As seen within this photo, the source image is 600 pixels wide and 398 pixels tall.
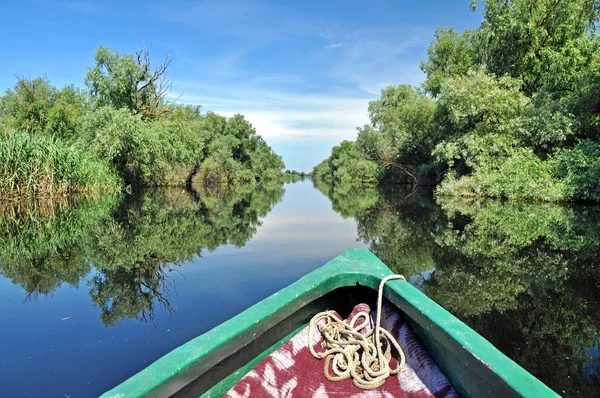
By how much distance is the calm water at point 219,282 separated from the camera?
3221 mm

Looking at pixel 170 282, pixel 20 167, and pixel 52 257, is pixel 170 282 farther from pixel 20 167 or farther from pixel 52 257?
pixel 20 167

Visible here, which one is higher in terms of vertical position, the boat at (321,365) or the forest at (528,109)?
the forest at (528,109)

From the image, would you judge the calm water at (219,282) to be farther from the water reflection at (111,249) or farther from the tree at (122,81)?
the tree at (122,81)

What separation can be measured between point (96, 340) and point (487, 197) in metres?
19.9

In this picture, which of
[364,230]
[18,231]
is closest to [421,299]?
[364,230]

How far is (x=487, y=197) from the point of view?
19766 millimetres

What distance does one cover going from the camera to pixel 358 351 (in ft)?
8.02

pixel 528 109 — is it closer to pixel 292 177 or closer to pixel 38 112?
pixel 38 112

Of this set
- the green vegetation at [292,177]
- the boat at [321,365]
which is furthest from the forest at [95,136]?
the green vegetation at [292,177]

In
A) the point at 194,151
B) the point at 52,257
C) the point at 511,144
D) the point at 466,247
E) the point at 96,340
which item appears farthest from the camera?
the point at 194,151

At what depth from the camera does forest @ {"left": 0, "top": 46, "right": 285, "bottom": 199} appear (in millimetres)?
14367

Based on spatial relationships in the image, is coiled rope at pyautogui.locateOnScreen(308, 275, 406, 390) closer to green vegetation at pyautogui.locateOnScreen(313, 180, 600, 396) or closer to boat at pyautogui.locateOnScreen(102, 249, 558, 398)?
boat at pyautogui.locateOnScreen(102, 249, 558, 398)

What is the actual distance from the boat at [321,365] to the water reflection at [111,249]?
2380 mm

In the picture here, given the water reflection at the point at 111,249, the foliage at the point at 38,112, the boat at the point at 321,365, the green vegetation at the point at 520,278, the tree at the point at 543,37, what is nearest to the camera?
the boat at the point at 321,365
